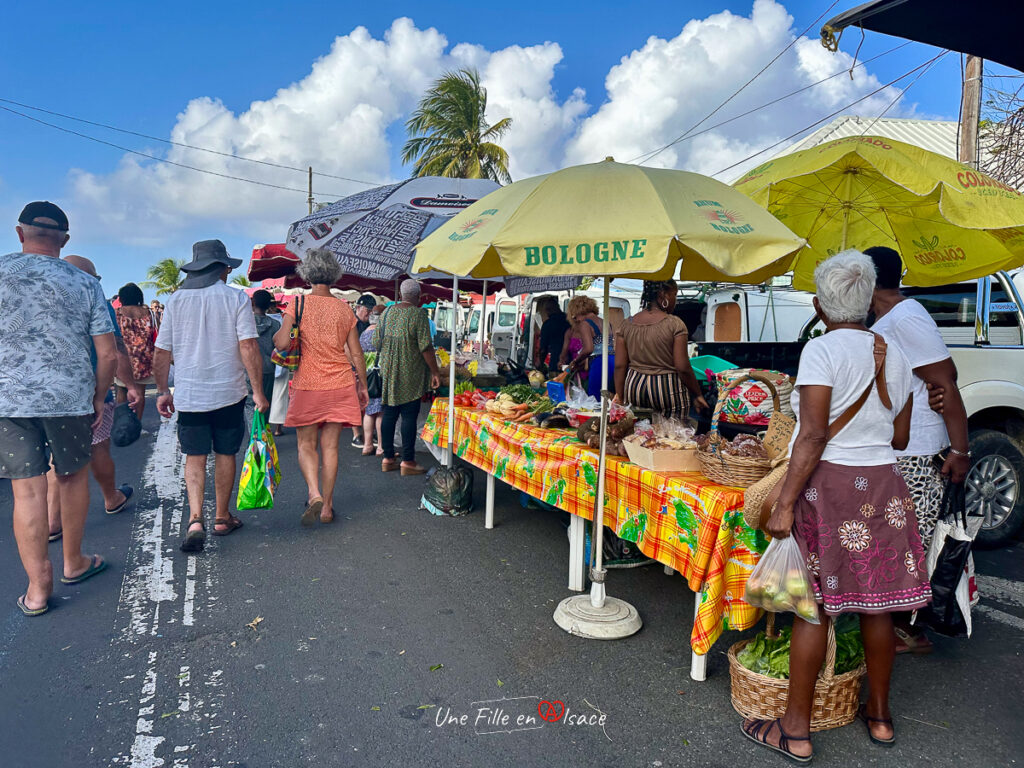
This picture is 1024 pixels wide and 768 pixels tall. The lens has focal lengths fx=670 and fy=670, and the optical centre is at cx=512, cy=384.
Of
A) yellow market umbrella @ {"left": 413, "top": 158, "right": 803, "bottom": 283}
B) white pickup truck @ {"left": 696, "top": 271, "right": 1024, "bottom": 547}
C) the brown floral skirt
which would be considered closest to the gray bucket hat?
yellow market umbrella @ {"left": 413, "top": 158, "right": 803, "bottom": 283}

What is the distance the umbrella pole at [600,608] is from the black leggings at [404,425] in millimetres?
3428

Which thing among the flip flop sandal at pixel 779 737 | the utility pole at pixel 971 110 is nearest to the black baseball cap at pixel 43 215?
the flip flop sandal at pixel 779 737

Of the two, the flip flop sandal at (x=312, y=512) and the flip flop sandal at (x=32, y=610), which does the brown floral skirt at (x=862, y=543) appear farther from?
the flip flop sandal at (x=32, y=610)

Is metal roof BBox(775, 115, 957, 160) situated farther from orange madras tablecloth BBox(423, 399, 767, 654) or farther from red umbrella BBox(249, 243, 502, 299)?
orange madras tablecloth BBox(423, 399, 767, 654)

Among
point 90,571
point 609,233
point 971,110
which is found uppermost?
point 971,110

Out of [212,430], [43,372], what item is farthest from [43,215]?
[212,430]

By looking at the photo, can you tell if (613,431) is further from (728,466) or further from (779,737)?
(779,737)

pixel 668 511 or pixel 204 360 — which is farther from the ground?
pixel 204 360

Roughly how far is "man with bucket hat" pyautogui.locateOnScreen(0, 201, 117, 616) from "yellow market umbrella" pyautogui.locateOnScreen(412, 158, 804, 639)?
7.27ft

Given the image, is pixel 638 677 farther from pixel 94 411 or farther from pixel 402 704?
pixel 94 411

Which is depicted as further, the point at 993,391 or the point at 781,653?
the point at 993,391

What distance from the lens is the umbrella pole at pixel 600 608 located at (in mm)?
3635

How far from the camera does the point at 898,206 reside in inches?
199

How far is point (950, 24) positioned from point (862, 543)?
83.9 inches
